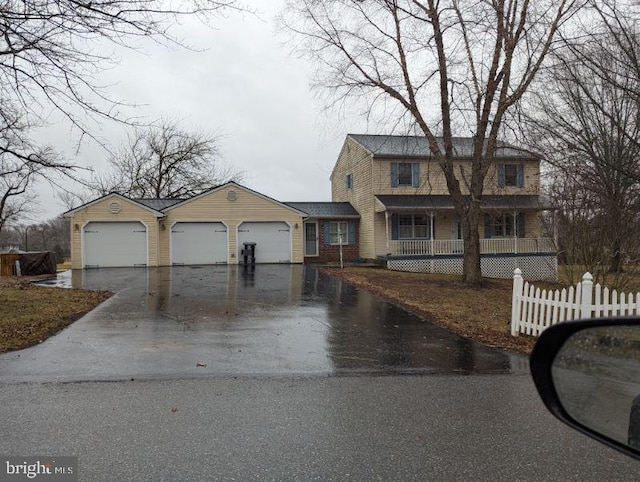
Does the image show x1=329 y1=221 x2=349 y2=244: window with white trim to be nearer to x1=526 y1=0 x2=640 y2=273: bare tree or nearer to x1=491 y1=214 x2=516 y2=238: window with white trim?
x1=491 y1=214 x2=516 y2=238: window with white trim

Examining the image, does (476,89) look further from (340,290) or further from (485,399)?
(485,399)

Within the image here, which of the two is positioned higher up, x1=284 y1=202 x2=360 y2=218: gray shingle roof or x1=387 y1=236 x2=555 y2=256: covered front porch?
x1=284 y1=202 x2=360 y2=218: gray shingle roof

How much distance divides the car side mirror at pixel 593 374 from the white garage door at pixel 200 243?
71.9 ft

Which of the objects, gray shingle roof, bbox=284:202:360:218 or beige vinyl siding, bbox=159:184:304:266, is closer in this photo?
beige vinyl siding, bbox=159:184:304:266

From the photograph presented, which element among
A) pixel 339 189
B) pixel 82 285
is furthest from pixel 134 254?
pixel 339 189

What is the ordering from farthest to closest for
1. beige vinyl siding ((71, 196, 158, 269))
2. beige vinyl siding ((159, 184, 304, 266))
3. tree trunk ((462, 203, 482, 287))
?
1. beige vinyl siding ((159, 184, 304, 266))
2. beige vinyl siding ((71, 196, 158, 269))
3. tree trunk ((462, 203, 482, 287))

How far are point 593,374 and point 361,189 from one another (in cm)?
2331

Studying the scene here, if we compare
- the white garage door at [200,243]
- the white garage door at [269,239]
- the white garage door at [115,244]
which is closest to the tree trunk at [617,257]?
the white garage door at [269,239]

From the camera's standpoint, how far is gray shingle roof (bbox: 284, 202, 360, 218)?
24.9 meters

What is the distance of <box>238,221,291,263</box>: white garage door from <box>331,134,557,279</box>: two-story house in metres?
4.34

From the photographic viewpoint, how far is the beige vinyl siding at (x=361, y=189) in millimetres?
23812

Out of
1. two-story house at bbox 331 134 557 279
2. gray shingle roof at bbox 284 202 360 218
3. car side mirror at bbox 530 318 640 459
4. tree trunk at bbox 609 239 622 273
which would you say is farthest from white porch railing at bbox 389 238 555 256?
car side mirror at bbox 530 318 640 459

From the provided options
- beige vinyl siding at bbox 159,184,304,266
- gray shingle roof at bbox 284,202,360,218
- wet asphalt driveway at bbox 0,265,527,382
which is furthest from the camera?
gray shingle roof at bbox 284,202,360,218

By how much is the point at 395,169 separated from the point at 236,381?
2016 cm
